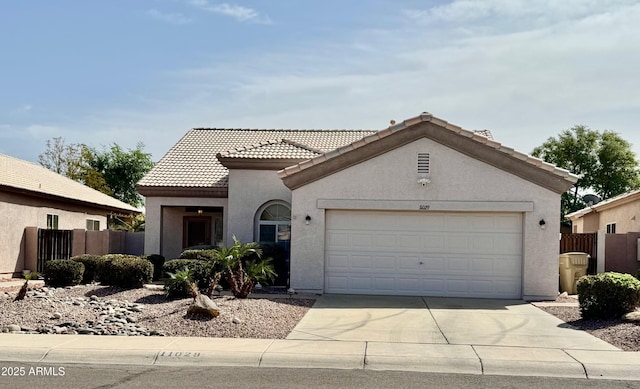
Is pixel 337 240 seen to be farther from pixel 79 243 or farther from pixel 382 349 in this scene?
pixel 79 243

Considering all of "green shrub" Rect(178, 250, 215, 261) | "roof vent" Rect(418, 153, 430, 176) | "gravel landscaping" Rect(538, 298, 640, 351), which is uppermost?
"roof vent" Rect(418, 153, 430, 176)

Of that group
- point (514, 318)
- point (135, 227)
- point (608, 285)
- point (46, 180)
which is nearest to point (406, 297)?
point (514, 318)

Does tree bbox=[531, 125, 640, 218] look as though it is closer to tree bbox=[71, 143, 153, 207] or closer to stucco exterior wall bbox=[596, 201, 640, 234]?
stucco exterior wall bbox=[596, 201, 640, 234]

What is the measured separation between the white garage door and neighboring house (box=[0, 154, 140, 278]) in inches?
442

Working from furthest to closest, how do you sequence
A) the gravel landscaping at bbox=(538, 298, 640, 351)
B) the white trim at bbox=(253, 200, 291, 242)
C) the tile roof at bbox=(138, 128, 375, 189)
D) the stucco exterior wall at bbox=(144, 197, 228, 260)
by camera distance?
1. the tile roof at bbox=(138, 128, 375, 189)
2. the stucco exterior wall at bbox=(144, 197, 228, 260)
3. the white trim at bbox=(253, 200, 291, 242)
4. the gravel landscaping at bbox=(538, 298, 640, 351)

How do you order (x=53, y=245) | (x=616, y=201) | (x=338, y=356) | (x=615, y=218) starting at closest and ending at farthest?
(x=338, y=356), (x=53, y=245), (x=616, y=201), (x=615, y=218)

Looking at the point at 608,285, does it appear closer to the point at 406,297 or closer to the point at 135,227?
the point at 406,297

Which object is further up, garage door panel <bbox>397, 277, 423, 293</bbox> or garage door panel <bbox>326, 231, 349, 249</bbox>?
garage door panel <bbox>326, 231, 349, 249</bbox>

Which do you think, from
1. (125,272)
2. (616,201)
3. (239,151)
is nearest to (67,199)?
(239,151)

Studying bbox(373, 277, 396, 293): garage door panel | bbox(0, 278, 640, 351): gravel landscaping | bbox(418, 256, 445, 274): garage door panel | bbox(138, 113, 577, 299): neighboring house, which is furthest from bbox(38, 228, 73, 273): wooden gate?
bbox(418, 256, 445, 274): garage door panel

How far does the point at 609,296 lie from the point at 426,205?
5387 millimetres

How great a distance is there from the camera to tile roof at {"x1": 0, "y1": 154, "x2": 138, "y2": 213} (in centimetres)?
2273

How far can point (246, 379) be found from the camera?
8969 millimetres

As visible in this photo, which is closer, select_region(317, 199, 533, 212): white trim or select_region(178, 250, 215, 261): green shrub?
select_region(317, 199, 533, 212): white trim
